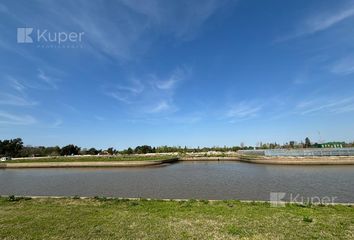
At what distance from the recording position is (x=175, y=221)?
8312 mm

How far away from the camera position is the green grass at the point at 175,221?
6.96 meters

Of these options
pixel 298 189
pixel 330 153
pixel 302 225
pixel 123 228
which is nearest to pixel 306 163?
pixel 330 153

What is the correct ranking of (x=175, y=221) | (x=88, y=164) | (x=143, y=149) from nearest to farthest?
(x=175, y=221) → (x=88, y=164) → (x=143, y=149)

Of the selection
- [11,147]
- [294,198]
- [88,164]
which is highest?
[11,147]

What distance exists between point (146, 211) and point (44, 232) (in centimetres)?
391

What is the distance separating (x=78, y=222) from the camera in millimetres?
8344

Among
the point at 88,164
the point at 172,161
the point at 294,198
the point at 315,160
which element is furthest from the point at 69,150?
the point at 294,198

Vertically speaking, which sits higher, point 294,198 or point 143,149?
point 143,149

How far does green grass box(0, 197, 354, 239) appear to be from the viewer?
274 inches

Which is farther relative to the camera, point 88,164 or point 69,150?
point 69,150

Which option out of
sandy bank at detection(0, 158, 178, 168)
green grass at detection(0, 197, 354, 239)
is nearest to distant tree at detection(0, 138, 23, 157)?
sandy bank at detection(0, 158, 178, 168)

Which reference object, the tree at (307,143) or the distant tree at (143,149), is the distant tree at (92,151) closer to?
the distant tree at (143,149)

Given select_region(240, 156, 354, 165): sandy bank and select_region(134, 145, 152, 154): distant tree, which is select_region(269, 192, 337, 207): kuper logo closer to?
select_region(240, 156, 354, 165): sandy bank

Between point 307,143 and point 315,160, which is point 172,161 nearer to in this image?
point 315,160
